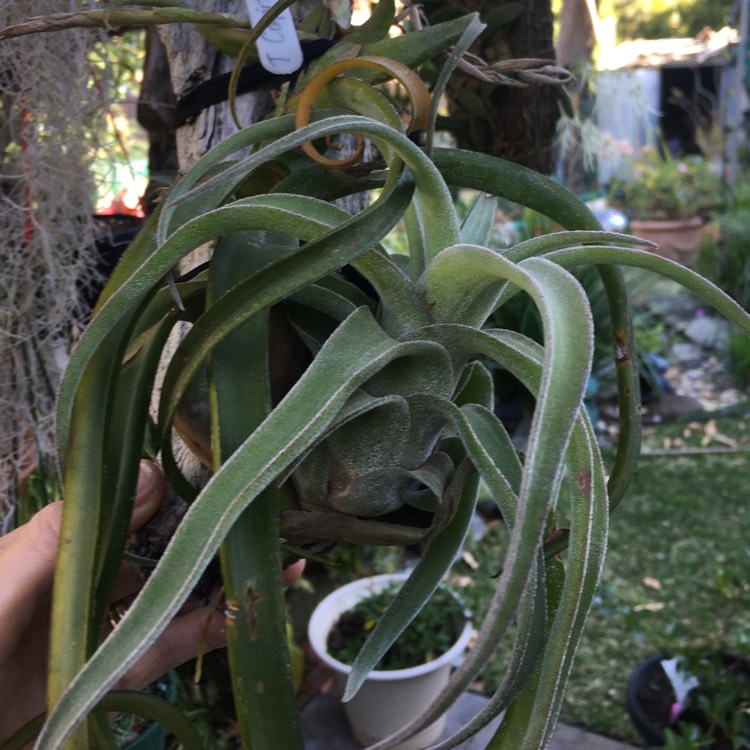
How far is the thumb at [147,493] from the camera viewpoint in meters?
0.42

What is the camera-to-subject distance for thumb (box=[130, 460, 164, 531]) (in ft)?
1.39

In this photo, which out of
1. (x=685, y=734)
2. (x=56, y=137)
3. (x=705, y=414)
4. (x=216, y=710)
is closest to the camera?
(x=56, y=137)

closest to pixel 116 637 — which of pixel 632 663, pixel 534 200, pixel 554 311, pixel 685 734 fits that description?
pixel 554 311

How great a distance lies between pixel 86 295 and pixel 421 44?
0.65 meters

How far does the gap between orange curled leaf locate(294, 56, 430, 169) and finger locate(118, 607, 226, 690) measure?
38 cm

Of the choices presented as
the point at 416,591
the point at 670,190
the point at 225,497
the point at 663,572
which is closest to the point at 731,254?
the point at 670,190

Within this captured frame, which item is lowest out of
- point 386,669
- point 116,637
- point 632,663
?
point 632,663

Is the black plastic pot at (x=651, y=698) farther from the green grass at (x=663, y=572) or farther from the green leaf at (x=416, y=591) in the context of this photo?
the green leaf at (x=416, y=591)

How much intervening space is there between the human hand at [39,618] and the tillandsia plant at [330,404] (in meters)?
0.08

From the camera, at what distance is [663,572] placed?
6.26 feet

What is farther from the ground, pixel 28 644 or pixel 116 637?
pixel 116 637

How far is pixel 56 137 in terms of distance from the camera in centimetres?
79

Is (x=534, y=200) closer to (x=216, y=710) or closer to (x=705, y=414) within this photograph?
(x=216, y=710)

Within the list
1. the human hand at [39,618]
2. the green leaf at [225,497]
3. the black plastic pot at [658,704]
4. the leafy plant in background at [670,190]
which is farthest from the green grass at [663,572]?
the leafy plant in background at [670,190]
